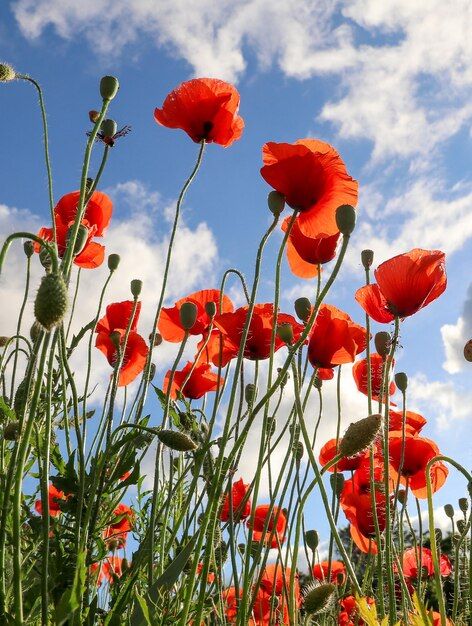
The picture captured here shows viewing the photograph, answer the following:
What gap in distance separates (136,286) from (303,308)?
669 mm

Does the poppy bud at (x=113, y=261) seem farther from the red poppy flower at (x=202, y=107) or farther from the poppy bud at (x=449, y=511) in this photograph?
the poppy bud at (x=449, y=511)

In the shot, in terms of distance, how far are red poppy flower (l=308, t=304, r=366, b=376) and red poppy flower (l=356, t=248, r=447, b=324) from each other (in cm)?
26

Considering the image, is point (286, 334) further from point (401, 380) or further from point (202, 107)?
point (202, 107)

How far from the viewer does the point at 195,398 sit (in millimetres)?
3154

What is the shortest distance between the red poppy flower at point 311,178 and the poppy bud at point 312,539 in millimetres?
1488

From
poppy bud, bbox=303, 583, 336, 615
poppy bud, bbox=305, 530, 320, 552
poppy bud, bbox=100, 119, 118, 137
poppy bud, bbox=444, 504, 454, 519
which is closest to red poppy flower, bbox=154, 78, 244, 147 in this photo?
poppy bud, bbox=100, 119, 118, 137

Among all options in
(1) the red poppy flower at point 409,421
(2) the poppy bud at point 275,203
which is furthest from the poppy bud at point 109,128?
(1) the red poppy flower at point 409,421

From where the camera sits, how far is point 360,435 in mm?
1645

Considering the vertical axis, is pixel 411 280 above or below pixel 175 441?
above

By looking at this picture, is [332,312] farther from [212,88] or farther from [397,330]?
[212,88]

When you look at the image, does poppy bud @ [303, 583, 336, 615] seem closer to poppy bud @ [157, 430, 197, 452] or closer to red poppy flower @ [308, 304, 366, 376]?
poppy bud @ [157, 430, 197, 452]

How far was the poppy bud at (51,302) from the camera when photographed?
1.29m

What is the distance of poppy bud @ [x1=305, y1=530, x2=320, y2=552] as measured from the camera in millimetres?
3069

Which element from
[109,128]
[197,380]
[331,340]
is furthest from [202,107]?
[197,380]
